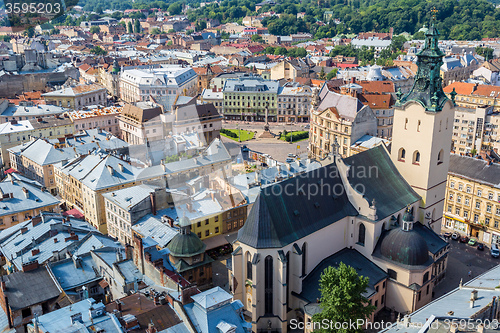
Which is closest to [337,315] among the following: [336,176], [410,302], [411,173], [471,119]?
[410,302]

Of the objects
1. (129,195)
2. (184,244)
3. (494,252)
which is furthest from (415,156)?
(129,195)

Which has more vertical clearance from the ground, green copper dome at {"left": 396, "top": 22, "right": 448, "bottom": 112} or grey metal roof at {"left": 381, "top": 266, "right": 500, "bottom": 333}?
green copper dome at {"left": 396, "top": 22, "right": 448, "bottom": 112}

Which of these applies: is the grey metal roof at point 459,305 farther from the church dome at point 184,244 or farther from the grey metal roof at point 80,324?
the church dome at point 184,244

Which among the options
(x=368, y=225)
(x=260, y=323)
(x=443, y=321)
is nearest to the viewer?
(x=443, y=321)

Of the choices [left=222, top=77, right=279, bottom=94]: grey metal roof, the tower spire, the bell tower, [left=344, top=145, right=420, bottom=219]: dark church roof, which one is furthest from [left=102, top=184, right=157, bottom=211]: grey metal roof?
[left=222, top=77, right=279, bottom=94]: grey metal roof

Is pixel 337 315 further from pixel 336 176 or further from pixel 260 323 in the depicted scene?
pixel 336 176

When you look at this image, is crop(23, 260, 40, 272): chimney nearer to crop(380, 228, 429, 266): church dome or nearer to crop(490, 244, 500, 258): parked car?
crop(380, 228, 429, 266): church dome

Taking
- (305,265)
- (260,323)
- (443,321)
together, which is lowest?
(260,323)
